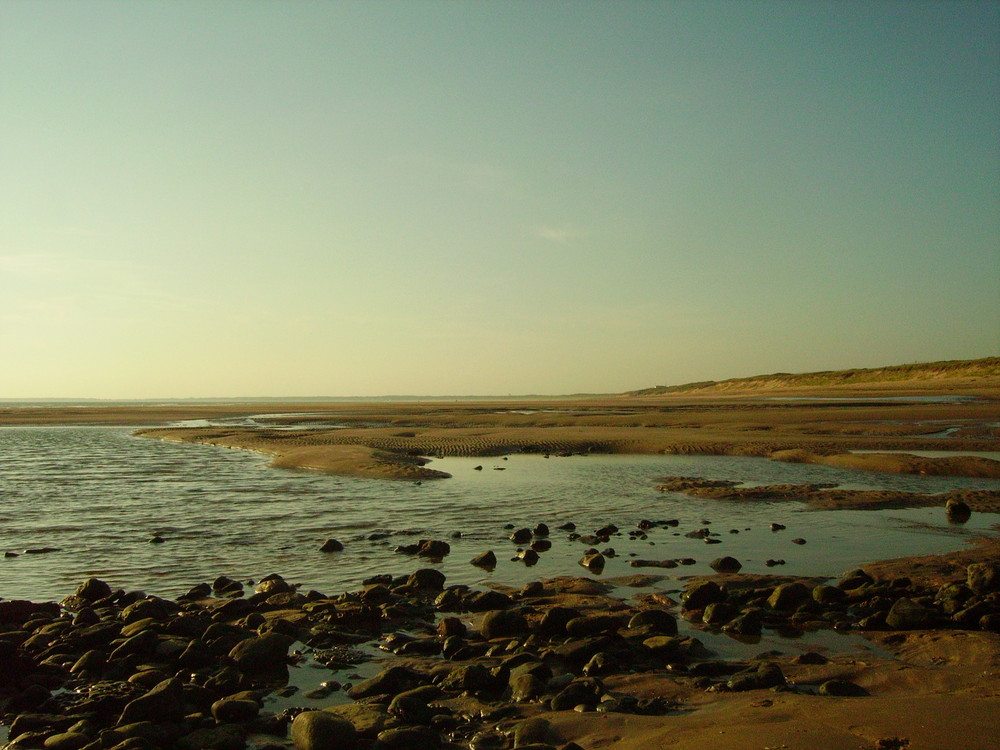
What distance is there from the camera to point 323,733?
6.71m

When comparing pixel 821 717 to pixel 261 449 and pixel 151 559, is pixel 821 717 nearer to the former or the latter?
pixel 151 559

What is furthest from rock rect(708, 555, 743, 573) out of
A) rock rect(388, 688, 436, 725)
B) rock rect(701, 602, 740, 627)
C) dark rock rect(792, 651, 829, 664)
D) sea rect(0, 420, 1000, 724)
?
rock rect(388, 688, 436, 725)

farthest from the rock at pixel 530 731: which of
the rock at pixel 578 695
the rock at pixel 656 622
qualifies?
the rock at pixel 656 622

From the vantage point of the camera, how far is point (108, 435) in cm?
5303

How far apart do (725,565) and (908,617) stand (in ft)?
12.1

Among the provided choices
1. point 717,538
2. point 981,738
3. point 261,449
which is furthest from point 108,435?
point 981,738

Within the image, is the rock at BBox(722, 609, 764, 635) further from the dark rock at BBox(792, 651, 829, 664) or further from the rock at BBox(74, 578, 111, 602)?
the rock at BBox(74, 578, 111, 602)

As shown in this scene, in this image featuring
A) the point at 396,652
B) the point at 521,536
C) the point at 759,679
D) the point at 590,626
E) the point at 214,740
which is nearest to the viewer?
the point at 214,740

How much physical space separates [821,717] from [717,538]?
31.3 feet

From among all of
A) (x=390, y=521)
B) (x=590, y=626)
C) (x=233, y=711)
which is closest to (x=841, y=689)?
(x=590, y=626)

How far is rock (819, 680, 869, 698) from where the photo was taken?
7.59 metres

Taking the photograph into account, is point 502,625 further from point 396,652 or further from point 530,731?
point 530,731

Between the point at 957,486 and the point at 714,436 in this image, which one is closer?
the point at 957,486

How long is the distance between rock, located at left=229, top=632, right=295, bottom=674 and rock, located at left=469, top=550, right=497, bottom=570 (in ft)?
17.2
